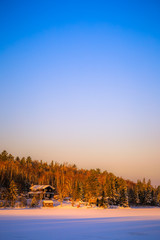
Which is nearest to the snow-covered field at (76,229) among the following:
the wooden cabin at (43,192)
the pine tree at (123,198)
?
the wooden cabin at (43,192)

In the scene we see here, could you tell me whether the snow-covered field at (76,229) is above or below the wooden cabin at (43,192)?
below

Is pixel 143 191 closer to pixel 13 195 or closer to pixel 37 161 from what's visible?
pixel 13 195

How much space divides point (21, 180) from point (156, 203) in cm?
5821

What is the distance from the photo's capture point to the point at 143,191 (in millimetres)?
94125

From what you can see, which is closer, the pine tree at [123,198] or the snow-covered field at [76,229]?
the snow-covered field at [76,229]

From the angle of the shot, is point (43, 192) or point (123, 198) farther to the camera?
point (43, 192)

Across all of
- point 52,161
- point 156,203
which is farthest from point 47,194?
point 52,161

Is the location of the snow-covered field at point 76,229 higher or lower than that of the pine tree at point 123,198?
lower

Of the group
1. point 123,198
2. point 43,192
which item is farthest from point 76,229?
point 123,198

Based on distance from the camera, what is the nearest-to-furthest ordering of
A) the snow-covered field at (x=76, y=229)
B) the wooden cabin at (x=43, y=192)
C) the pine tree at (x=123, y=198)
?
the snow-covered field at (x=76, y=229) → the wooden cabin at (x=43, y=192) → the pine tree at (x=123, y=198)

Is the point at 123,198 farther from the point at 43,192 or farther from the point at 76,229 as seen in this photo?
the point at 76,229

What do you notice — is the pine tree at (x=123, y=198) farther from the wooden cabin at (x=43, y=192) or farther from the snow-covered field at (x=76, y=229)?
the snow-covered field at (x=76, y=229)

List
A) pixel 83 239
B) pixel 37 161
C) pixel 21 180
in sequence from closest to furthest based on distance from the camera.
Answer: pixel 83 239, pixel 21 180, pixel 37 161

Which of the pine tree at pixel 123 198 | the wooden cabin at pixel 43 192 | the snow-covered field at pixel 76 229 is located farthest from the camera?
the pine tree at pixel 123 198
